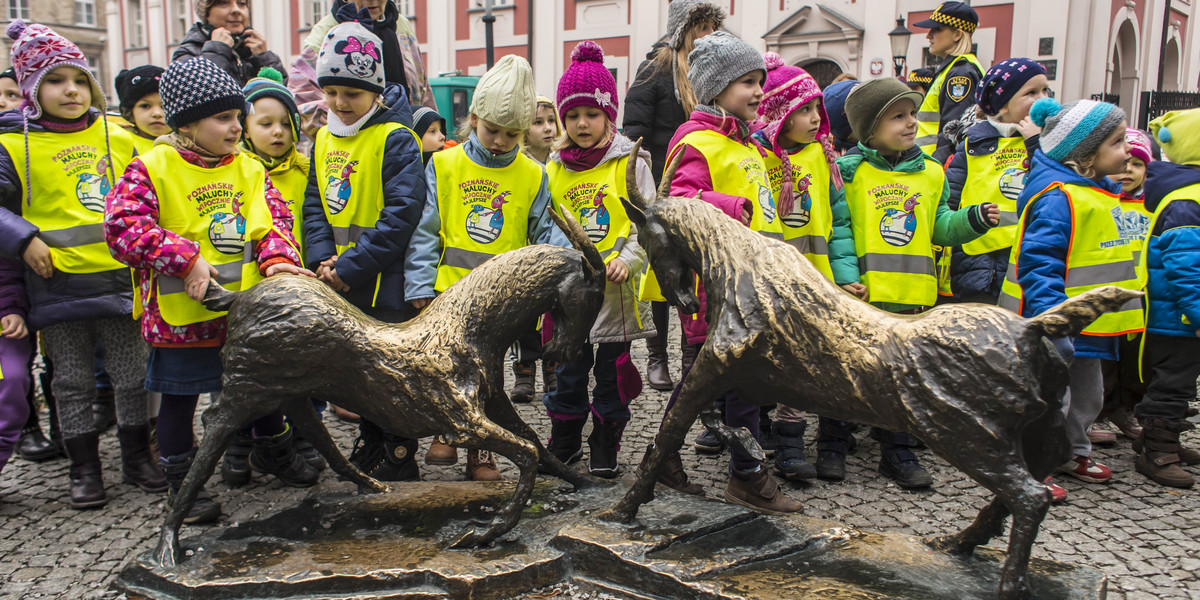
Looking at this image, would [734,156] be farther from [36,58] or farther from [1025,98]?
[36,58]

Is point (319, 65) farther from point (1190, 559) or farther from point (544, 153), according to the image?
point (1190, 559)

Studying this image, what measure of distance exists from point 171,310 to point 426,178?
1253mm

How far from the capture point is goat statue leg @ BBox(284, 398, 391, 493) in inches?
130

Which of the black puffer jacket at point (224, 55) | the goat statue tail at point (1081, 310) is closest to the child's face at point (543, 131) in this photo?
the black puffer jacket at point (224, 55)

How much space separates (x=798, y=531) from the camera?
3.03 m

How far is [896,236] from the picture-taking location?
399 centimetres

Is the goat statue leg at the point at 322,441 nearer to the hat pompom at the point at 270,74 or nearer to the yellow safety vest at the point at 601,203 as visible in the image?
the yellow safety vest at the point at 601,203

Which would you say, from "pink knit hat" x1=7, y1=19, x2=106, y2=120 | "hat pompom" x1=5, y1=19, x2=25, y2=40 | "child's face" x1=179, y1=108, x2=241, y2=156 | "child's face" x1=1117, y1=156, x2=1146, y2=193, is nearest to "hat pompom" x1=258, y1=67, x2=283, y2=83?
"hat pompom" x1=5, y1=19, x2=25, y2=40

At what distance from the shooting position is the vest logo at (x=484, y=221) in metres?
3.84

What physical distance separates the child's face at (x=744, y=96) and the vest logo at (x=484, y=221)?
1.11m

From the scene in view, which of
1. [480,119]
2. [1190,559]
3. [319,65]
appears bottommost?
[1190,559]

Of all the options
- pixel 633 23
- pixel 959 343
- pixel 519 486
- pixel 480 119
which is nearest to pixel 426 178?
pixel 480 119

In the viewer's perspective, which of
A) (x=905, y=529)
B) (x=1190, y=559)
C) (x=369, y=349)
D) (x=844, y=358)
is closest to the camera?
(x=844, y=358)

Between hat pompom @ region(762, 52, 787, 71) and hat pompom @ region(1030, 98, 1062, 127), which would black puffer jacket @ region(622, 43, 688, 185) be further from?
hat pompom @ region(1030, 98, 1062, 127)
